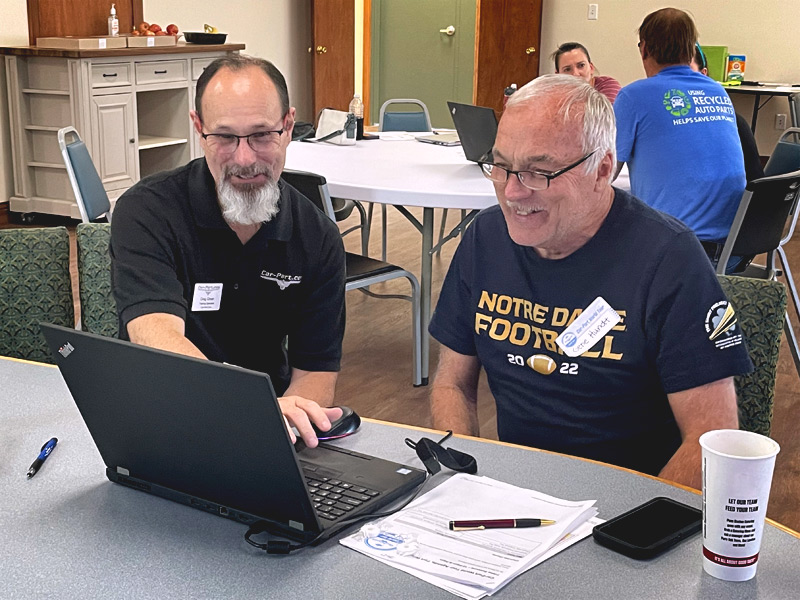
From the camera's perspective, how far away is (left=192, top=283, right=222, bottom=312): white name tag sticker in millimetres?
1908

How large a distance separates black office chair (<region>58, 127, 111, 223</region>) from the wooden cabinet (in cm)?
262

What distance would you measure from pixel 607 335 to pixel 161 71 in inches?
215

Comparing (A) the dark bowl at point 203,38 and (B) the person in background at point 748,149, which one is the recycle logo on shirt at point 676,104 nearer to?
(B) the person in background at point 748,149

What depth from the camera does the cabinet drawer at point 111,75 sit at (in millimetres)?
5914

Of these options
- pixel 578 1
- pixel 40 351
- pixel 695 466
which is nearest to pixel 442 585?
pixel 695 466

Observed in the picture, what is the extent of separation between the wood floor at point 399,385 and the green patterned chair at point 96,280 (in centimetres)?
93

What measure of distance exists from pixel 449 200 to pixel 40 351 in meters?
1.55

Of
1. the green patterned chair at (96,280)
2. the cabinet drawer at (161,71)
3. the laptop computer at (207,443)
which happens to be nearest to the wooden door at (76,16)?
the cabinet drawer at (161,71)

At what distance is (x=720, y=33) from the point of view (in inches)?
317

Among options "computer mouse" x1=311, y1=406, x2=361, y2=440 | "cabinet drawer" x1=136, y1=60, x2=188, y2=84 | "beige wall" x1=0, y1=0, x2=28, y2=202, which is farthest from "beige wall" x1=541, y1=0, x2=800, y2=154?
"computer mouse" x1=311, y1=406, x2=361, y2=440

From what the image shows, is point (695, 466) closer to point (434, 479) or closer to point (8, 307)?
point (434, 479)

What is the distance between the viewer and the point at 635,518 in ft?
3.93

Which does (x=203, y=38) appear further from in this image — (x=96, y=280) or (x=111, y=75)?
(x=96, y=280)

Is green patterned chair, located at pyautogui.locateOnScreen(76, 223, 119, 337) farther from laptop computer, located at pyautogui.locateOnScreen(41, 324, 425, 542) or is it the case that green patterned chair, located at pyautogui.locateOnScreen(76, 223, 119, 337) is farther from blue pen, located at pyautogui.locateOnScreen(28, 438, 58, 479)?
laptop computer, located at pyautogui.locateOnScreen(41, 324, 425, 542)
